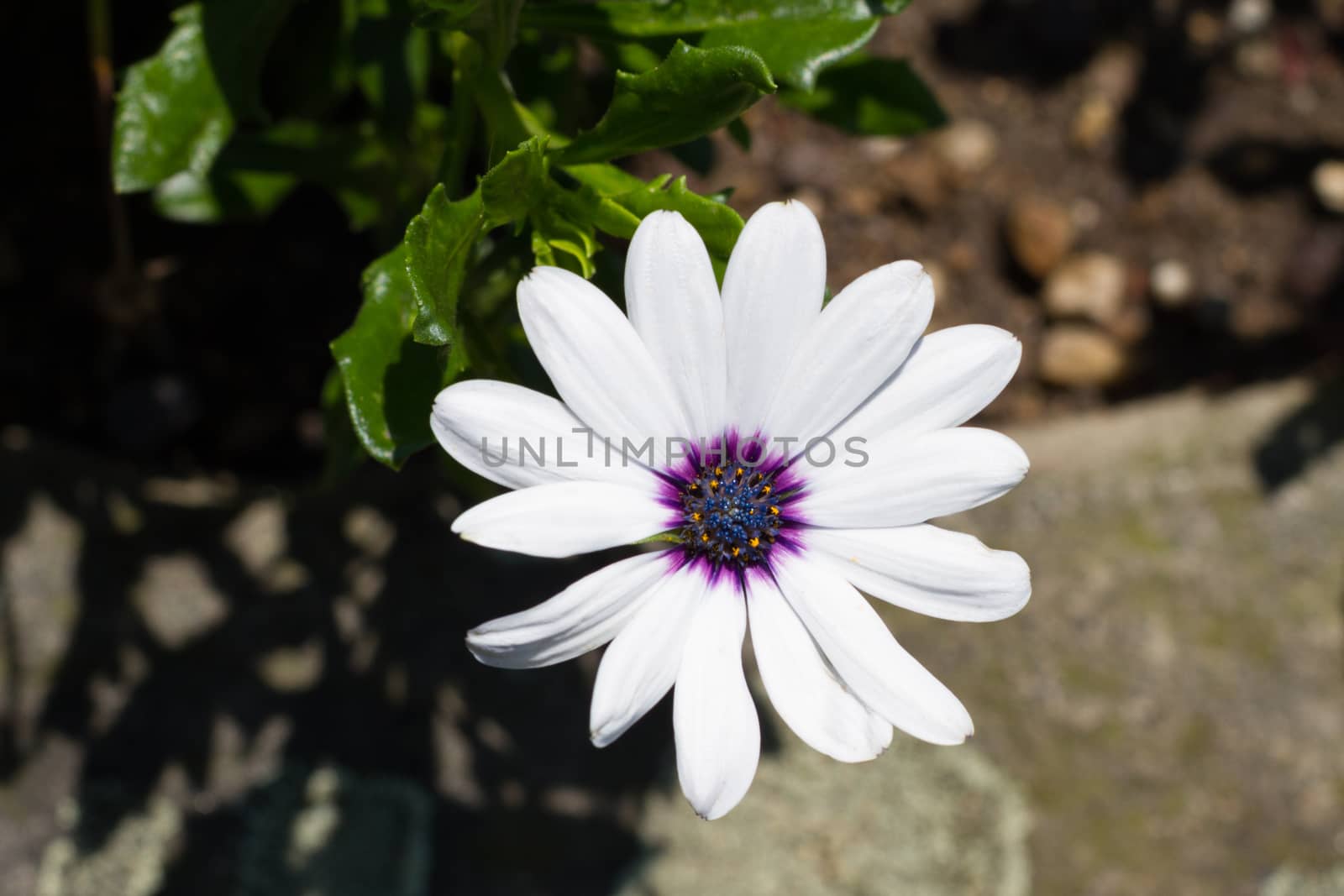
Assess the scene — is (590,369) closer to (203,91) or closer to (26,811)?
(203,91)

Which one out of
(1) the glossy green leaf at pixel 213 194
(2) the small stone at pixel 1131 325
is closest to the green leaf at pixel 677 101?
(1) the glossy green leaf at pixel 213 194

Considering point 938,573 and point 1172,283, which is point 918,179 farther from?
point 938,573

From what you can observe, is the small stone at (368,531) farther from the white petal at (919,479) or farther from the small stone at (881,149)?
the small stone at (881,149)

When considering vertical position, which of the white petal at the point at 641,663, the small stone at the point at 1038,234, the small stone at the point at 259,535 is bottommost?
the small stone at the point at 259,535

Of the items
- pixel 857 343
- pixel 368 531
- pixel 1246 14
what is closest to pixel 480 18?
pixel 857 343

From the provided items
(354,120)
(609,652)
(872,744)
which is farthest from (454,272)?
(354,120)

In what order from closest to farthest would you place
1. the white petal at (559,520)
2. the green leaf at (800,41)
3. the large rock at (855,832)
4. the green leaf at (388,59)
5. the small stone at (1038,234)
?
the white petal at (559,520) → the green leaf at (800,41) → the green leaf at (388,59) → the large rock at (855,832) → the small stone at (1038,234)
